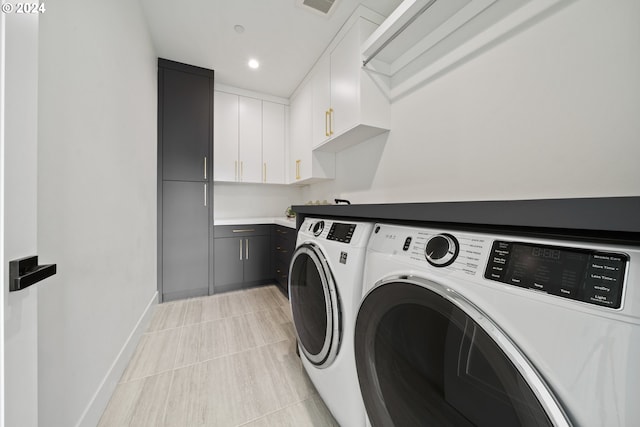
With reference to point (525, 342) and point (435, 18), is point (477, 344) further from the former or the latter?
point (435, 18)

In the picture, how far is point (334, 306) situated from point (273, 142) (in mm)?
2591

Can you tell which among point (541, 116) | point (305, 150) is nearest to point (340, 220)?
point (541, 116)

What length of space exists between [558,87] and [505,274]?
1061 millimetres

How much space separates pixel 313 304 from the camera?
100cm

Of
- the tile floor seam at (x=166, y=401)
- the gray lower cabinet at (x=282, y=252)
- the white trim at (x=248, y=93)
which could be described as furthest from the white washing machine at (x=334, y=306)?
the white trim at (x=248, y=93)

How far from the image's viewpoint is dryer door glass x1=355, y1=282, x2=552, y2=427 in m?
0.39

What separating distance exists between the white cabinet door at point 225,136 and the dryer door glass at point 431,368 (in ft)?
8.27

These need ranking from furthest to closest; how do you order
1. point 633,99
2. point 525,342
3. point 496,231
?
point 633,99
point 496,231
point 525,342

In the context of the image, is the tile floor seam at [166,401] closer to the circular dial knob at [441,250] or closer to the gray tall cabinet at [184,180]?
Result: the gray tall cabinet at [184,180]

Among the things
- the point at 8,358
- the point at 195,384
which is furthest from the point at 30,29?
the point at 195,384

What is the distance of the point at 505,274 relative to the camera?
1.32 feet

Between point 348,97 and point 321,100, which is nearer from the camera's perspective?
point 348,97

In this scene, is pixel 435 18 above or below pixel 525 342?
above

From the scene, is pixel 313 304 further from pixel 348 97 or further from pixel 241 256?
pixel 241 256
